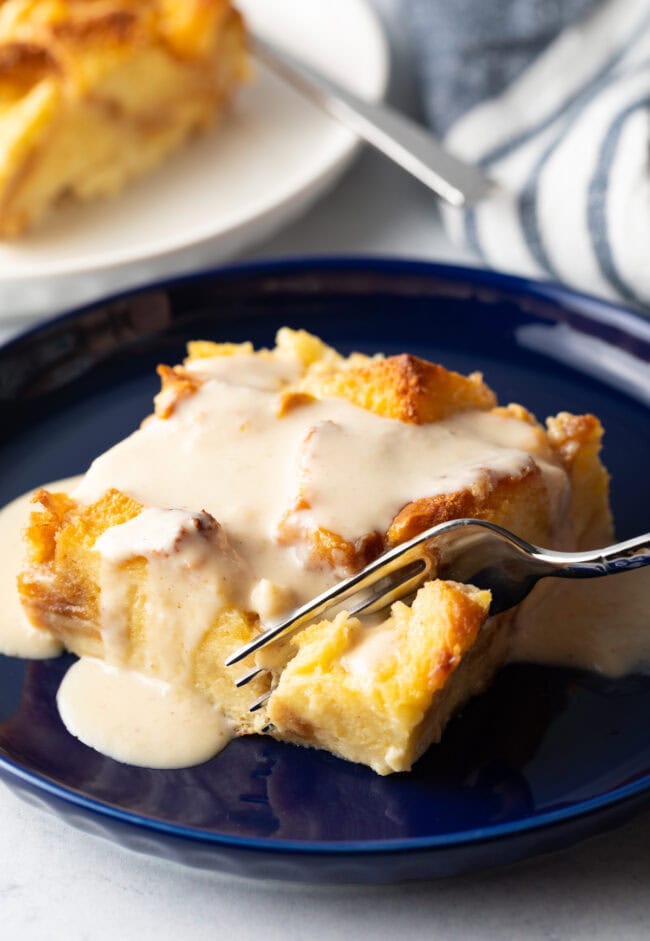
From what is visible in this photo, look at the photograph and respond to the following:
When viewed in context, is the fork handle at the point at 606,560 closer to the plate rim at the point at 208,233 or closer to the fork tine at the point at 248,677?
the fork tine at the point at 248,677

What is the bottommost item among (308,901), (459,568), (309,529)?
(308,901)

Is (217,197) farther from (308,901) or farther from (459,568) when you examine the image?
(308,901)

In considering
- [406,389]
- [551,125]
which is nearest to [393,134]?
[551,125]

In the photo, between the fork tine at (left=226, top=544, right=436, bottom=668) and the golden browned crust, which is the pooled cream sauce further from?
the golden browned crust

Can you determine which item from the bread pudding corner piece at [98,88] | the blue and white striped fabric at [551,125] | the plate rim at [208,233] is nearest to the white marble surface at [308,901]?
the plate rim at [208,233]

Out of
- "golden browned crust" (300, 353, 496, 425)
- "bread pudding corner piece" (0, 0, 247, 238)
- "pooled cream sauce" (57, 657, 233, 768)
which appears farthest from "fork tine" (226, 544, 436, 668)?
"bread pudding corner piece" (0, 0, 247, 238)
